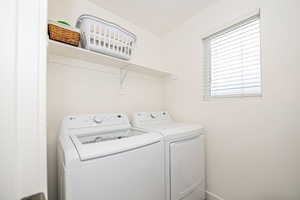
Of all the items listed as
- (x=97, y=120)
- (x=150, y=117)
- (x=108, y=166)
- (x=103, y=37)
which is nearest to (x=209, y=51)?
(x=150, y=117)

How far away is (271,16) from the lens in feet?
3.76

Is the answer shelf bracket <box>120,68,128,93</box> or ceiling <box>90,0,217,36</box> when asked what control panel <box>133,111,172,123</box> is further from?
ceiling <box>90,0,217,36</box>

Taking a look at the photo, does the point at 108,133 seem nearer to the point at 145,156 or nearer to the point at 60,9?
the point at 145,156

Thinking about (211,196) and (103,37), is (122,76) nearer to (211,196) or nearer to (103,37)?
(103,37)

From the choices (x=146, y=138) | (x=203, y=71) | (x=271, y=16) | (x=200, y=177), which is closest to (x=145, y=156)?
(x=146, y=138)

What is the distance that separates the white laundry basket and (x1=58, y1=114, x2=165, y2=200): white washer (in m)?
0.73

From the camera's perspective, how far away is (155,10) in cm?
171

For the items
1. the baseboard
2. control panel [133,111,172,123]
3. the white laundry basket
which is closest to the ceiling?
the white laundry basket

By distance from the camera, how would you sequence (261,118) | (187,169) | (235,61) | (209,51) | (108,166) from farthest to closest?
(209,51) → (235,61) → (187,169) → (261,118) → (108,166)

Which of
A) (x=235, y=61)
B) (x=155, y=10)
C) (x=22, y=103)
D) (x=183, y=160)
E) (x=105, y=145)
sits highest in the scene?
(x=155, y=10)

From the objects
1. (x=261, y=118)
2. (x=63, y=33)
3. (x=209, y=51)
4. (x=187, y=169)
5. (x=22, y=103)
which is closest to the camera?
(x=22, y=103)

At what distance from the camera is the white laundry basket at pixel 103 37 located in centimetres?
117

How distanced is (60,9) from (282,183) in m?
2.69

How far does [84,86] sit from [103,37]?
1.98 ft
